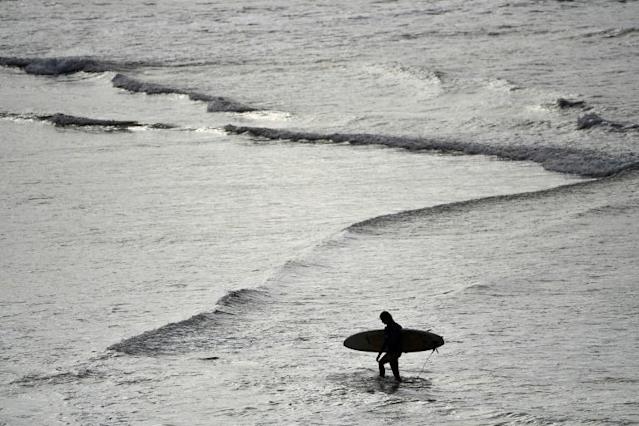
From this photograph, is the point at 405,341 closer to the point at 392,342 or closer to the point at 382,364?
the point at 392,342

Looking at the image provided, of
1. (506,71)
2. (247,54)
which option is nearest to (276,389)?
(506,71)

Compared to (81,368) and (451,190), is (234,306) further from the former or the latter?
(451,190)

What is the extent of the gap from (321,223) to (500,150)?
4450 mm

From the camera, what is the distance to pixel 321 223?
599 inches

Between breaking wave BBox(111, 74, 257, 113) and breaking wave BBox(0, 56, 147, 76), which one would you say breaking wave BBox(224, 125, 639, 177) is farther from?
breaking wave BBox(0, 56, 147, 76)

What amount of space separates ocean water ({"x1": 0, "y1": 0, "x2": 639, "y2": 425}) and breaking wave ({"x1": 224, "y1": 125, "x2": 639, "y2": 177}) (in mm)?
55

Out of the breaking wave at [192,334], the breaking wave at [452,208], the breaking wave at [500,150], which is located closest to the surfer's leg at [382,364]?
the breaking wave at [192,334]

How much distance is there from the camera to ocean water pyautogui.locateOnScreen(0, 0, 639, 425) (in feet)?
34.4

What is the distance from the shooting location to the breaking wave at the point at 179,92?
22.2 meters

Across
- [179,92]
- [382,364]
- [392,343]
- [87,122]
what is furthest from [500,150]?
[392,343]

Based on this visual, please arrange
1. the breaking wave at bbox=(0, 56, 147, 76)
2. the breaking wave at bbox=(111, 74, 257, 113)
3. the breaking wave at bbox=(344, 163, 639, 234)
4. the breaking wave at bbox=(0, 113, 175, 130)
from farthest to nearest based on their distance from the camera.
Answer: the breaking wave at bbox=(0, 56, 147, 76)
the breaking wave at bbox=(111, 74, 257, 113)
the breaking wave at bbox=(0, 113, 175, 130)
the breaking wave at bbox=(344, 163, 639, 234)

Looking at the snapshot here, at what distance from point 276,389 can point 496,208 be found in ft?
19.8

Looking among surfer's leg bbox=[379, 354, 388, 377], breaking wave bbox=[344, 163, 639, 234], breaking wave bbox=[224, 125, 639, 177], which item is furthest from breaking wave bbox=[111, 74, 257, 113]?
surfer's leg bbox=[379, 354, 388, 377]

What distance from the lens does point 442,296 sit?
12.6 m
